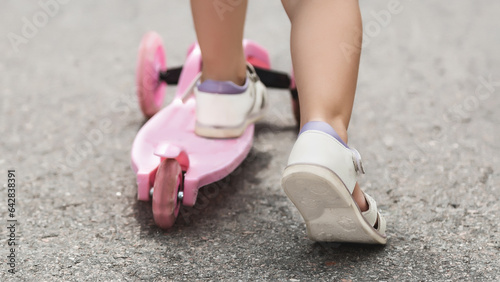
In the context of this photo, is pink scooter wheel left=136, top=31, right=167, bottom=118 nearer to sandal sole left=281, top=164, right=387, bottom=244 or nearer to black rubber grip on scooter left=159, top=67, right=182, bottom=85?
black rubber grip on scooter left=159, top=67, right=182, bottom=85

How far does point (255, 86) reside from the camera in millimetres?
1896

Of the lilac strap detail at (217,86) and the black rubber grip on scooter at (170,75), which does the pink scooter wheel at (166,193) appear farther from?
the black rubber grip on scooter at (170,75)

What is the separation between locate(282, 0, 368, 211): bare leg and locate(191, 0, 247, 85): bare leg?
28 centimetres

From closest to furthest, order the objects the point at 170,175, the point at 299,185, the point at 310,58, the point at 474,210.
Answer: the point at 299,185
the point at 310,58
the point at 170,175
the point at 474,210

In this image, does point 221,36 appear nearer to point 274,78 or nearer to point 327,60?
point 327,60

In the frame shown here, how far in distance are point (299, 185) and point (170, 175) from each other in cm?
41

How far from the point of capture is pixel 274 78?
7.19 ft

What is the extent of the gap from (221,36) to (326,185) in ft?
1.93

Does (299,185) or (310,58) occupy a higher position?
(310,58)

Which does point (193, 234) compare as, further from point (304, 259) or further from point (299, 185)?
point (299, 185)

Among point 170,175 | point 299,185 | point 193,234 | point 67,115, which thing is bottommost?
point 67,115

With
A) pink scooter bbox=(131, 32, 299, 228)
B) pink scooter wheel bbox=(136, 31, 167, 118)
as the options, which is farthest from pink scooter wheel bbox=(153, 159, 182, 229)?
pink scooter wheel bbox=(136, 31, 167, 118)

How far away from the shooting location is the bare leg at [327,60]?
4.17 feet

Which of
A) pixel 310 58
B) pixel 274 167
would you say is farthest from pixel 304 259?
pixel 274 167
